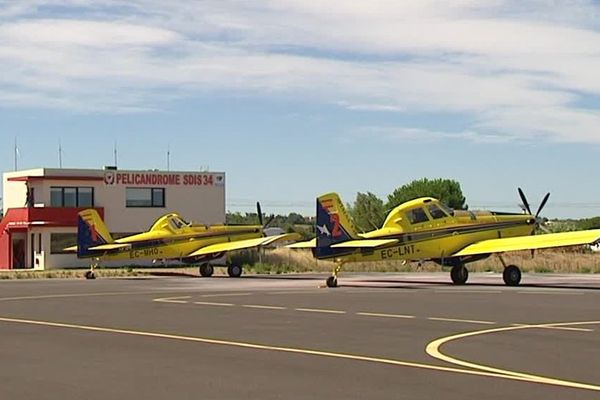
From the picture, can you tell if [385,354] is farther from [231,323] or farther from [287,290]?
[287,290]

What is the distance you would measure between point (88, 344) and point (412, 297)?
13.7 meters

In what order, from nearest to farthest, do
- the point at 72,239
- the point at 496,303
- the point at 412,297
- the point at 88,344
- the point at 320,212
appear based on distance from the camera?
the point at 88,344 → the point at 496,303 → the point at 412,297 → the point at 320,212 → the point at 72,239

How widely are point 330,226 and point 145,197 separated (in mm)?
33560

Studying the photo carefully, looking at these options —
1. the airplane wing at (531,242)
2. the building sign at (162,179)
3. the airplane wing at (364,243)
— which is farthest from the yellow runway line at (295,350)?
the building sign at (162,179)

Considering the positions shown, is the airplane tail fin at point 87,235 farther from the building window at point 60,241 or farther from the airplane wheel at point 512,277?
the airplane wheel at point 512,277

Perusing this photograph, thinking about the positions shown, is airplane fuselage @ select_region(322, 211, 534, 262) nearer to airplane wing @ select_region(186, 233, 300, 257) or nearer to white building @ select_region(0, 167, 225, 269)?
airplane wing @ select_region(186, 233, 300, 257)

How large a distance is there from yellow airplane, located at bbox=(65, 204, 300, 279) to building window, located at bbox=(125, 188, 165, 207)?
58.8 ft

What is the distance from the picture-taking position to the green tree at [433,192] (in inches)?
4616

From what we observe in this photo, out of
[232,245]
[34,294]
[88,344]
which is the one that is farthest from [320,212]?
[88,344]

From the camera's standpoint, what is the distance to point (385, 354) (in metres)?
15.2

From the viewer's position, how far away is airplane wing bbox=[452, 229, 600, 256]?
1328 inches

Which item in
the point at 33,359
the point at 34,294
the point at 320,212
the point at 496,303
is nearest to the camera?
the point at 33,359

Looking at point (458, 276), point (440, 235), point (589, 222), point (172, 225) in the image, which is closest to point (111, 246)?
point (172, 225)

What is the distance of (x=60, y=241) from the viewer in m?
64.6
